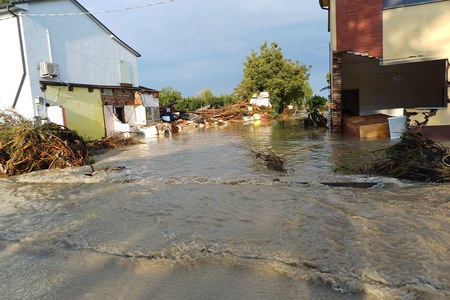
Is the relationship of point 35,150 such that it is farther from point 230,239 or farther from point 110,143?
point 230,239

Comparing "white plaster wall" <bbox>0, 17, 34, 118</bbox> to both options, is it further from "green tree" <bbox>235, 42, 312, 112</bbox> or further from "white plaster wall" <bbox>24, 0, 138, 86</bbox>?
"green tree" <bbox>235, 42, 312, 112</bbox>

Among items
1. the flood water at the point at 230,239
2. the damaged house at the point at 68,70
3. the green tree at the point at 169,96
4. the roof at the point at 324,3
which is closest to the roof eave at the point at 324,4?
the roof at the point at 324,3

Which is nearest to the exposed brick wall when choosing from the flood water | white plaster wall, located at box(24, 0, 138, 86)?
the flood water

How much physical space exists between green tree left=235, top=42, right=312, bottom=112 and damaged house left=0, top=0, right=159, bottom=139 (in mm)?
17029

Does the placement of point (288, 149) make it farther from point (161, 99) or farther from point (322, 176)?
point (161, 99)

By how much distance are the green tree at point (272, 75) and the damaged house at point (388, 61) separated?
58.8 feet

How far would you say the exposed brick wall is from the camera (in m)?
13.3

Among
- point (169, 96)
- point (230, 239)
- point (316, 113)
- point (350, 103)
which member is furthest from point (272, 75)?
point (230, 239)

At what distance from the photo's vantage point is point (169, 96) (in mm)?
40625

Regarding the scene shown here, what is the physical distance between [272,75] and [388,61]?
25.9 metres

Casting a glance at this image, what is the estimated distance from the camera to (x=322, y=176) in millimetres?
7023

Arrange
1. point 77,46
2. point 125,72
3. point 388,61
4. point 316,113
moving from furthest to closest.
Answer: point 125,72, point 316,113, point 77,46, point 388,61

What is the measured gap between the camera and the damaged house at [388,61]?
11633 mm

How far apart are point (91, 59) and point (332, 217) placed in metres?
18.8
